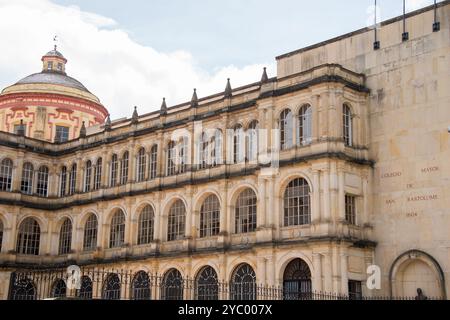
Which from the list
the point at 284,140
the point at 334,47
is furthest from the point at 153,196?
the point at 334,47

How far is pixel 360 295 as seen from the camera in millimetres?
31984

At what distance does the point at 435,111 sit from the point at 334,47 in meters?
7.00

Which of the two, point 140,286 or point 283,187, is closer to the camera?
point 283,187

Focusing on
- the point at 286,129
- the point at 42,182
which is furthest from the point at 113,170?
the point at 286,129

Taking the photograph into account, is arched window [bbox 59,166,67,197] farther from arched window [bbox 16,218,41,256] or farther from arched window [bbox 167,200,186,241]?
arched window [bbox 167,200,186,241]

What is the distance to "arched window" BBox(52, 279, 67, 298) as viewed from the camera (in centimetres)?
4434

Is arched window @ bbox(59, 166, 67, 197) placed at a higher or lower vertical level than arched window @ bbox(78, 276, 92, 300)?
higher

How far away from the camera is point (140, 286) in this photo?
40.2 metres

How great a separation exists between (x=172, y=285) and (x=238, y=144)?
8776mm

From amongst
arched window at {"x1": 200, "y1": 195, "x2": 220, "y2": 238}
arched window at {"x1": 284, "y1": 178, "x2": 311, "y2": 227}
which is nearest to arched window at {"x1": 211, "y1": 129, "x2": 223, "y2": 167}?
arched window at {"x1": 200, "y1": 195, "x2": 220, "y2": 238}

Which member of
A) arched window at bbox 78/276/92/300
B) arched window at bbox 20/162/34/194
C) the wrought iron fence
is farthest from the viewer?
arched window at bbox 20/162/34/194

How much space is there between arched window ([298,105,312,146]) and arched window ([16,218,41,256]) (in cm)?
2142

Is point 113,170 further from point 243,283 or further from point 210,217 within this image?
point 243,283
